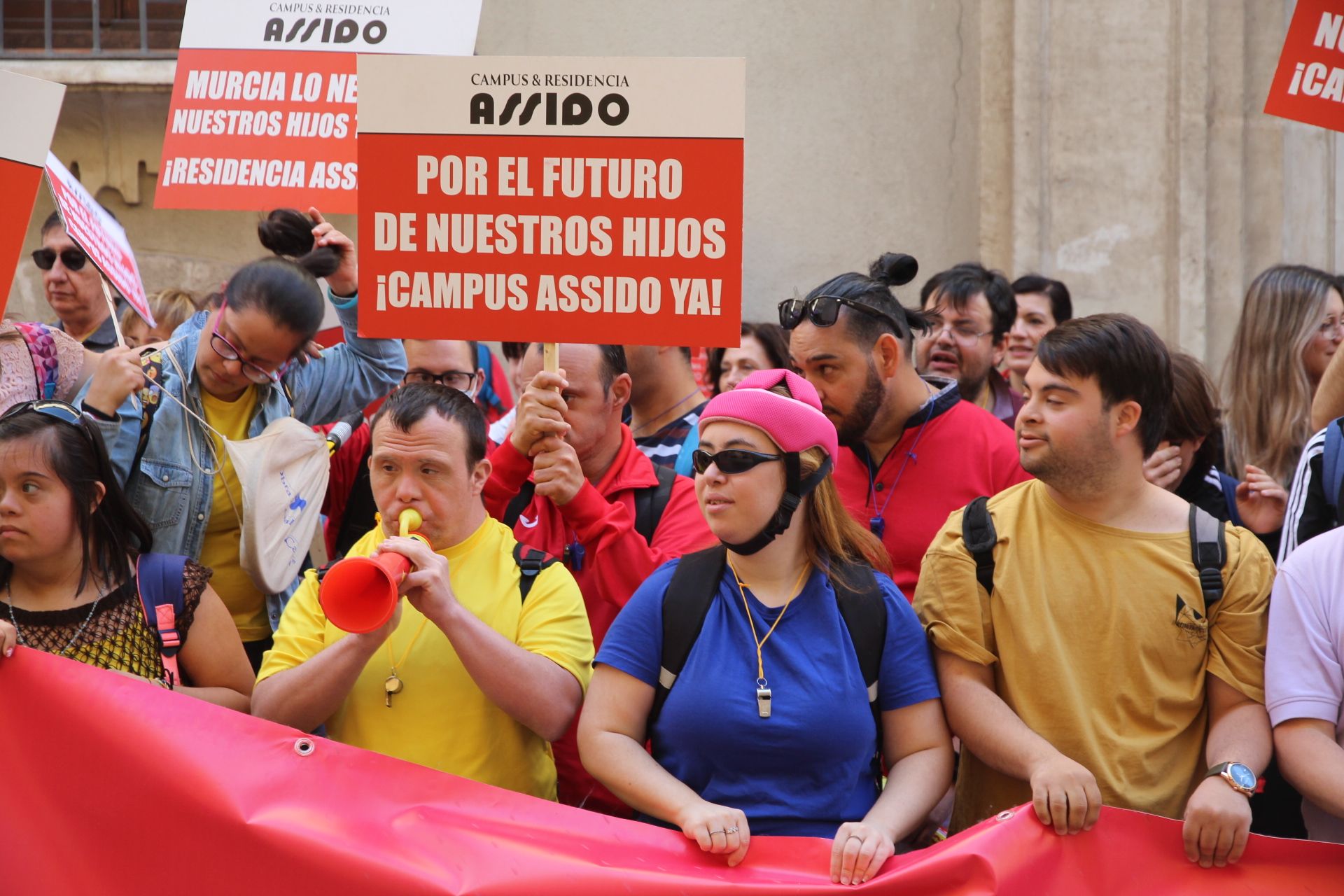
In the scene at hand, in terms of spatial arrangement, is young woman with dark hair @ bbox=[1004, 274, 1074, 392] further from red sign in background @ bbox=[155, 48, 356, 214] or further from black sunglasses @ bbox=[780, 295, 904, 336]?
red sign in background @ bbox=[155, 48, 356, 214]

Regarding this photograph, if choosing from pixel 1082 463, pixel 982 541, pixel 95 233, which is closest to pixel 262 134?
pixel 95 233

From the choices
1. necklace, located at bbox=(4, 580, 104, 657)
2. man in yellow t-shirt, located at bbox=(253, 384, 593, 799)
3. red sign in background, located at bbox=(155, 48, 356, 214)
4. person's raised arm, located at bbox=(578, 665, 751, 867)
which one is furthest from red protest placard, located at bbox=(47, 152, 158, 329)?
person's raised arm, located at bbox=(578, 665, 751, 867)

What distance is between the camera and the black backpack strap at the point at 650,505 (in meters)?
4.00

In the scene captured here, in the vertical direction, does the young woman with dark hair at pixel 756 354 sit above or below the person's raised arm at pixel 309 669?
above

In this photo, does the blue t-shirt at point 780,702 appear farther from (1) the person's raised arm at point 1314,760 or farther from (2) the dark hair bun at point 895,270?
(2) the dark hair bun at point 895,270

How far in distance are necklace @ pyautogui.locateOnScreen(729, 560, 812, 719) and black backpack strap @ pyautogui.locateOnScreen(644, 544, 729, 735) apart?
6 centimetres

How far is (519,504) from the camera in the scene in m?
4.05

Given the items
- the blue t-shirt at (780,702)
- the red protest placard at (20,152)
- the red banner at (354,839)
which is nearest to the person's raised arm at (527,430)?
the blue t-shirt at (780,702)

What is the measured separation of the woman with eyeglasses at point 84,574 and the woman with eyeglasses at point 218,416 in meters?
0.35

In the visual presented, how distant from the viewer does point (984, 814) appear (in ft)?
11.0

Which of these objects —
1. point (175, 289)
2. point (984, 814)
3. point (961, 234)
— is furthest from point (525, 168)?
point (961, 234)

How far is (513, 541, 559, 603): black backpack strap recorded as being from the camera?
3.45 meters

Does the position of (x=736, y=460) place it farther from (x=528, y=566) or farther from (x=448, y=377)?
(x=448, y=377)

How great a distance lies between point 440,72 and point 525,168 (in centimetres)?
31
